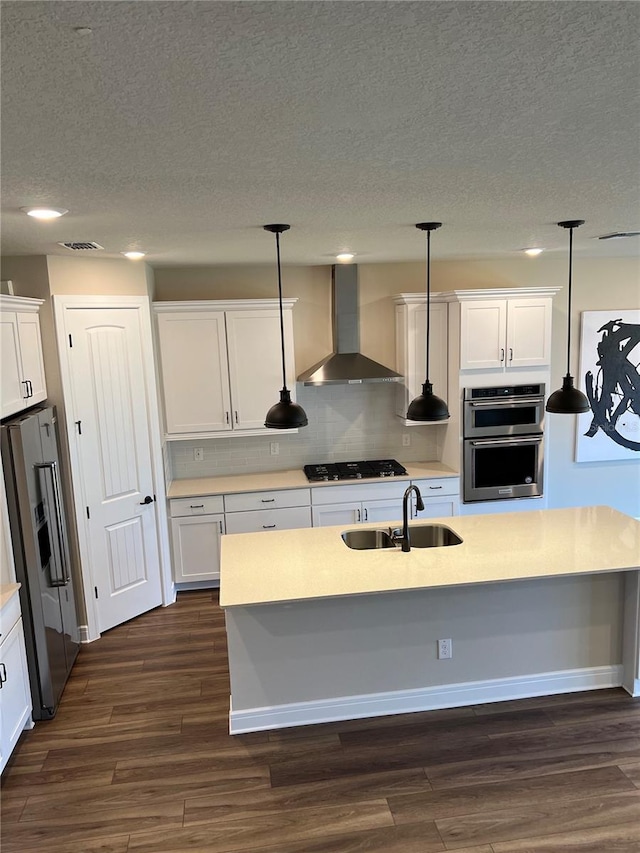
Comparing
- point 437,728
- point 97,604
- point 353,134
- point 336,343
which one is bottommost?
point 437,728

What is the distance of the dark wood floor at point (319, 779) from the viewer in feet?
8.46

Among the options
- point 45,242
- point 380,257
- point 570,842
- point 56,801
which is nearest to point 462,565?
point 570,842

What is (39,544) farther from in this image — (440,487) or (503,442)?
(503,442)

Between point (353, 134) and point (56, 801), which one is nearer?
point (353, 134)

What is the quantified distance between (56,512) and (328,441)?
8.10ft

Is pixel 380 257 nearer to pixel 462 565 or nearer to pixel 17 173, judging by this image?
pixel 462 565

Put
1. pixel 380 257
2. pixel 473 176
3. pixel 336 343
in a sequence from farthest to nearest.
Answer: pixel 336 343
pixel 380 257
pixel 473 176

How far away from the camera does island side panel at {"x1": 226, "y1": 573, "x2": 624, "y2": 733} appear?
10.8ft

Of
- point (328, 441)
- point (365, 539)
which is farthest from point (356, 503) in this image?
point (365, 539)

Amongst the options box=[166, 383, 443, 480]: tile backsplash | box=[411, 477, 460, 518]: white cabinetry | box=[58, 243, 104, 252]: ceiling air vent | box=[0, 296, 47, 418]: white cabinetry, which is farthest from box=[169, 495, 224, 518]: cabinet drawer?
box=[58, 243, 104, 252]: ceiling air vent

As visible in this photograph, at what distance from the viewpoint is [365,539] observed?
382cm

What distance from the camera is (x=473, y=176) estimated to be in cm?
208

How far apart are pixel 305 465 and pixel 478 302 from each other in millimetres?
2040

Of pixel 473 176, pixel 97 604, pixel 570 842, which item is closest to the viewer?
pixel 473 176
